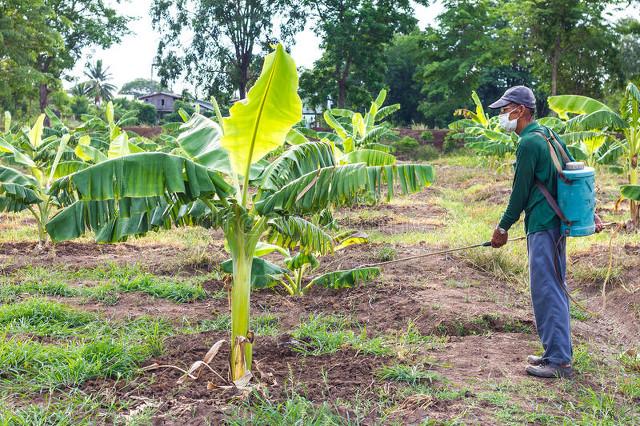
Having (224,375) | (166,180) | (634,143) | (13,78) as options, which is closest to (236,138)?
(166,180)

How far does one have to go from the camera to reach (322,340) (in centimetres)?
513

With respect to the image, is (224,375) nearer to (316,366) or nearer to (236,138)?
(316,366)

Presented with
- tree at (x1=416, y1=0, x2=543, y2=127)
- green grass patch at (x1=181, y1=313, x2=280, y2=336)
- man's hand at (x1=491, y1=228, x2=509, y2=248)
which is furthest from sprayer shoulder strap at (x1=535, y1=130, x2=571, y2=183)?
tree at (x1=416, y1=0, x2=543, y2=127)

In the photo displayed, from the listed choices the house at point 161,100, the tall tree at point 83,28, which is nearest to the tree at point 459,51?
the tall tree at point 83,28

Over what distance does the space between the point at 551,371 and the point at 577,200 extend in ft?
4.14

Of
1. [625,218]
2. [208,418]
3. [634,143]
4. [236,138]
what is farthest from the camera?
[625,218]

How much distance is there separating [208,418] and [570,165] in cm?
314

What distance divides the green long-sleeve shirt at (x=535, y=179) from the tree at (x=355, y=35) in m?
29.7

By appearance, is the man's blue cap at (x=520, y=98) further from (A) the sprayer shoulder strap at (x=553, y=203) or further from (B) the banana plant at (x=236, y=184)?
(B) the banana plant at (x=236, y=184)

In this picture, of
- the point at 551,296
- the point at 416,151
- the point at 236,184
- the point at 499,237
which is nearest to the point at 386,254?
the point at 499,237

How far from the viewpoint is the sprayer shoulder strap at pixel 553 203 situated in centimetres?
454

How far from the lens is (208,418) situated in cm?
369

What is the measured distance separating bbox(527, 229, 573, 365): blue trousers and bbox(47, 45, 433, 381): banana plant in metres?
1.01

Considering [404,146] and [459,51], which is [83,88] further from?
[404,146]
